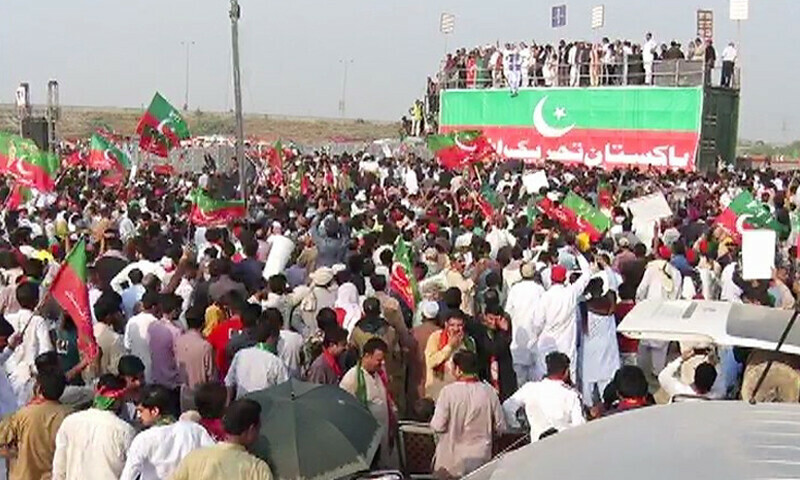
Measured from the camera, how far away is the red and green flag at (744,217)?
11.9 metres

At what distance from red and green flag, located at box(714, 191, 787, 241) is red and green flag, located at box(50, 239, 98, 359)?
25.8 ft

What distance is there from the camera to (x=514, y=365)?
346 inches

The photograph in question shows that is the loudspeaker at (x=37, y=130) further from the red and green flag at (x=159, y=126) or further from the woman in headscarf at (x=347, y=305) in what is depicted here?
the woman in headscarf at (x=347, y=305)

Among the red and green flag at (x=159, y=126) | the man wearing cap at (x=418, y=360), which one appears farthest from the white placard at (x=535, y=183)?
the man wearing cap at (x=418, y=360)

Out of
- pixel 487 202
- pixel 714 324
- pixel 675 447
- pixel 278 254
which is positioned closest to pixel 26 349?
pixel 278 254

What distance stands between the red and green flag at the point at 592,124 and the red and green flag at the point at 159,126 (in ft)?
42.3

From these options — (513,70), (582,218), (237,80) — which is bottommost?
(582,218)

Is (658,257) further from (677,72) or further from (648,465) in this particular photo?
(677,72)

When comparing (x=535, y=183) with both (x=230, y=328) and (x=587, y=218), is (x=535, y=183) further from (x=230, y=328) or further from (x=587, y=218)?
(x=230, y=328)

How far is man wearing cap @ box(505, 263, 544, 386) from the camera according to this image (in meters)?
8.68

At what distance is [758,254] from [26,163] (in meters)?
10.4

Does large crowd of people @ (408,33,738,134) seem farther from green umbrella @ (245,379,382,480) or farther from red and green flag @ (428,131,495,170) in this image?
green umbrella @ (245,379,382,480)

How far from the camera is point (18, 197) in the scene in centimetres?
1440

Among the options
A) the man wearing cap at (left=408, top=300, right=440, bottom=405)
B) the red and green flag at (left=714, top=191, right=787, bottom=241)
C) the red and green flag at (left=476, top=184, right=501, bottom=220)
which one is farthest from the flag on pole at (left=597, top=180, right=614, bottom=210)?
the man wearing cap at (left=408, top=300, right=440, bottom=405)
